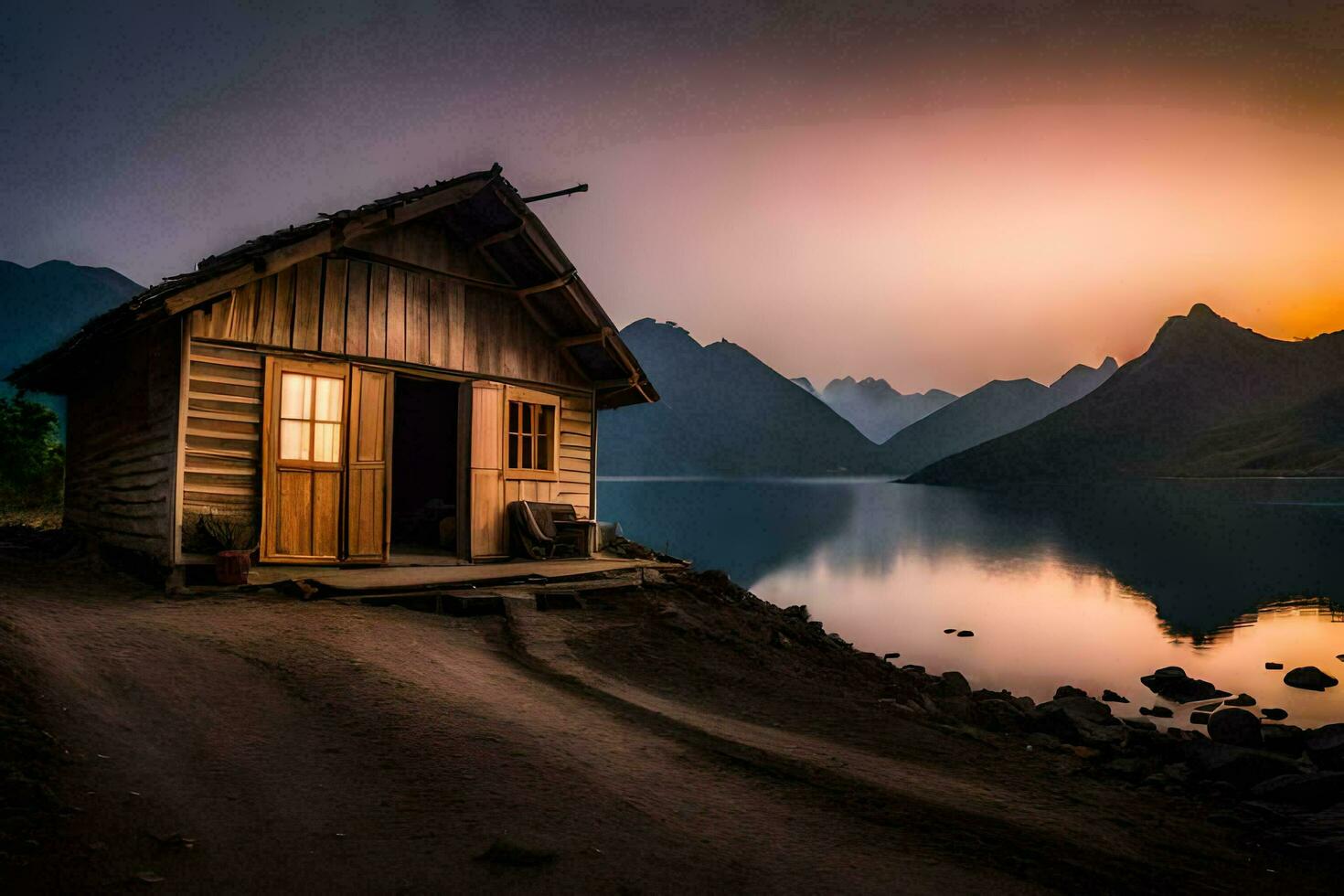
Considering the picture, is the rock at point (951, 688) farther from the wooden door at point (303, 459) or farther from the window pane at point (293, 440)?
the window pane at point (293, 440)

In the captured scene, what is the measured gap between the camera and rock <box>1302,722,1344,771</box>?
9438mm

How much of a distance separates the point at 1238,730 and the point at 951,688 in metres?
3.62

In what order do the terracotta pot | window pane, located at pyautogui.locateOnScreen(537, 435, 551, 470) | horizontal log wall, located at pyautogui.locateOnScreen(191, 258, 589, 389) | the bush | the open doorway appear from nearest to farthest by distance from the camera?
1. the terracotta pot
2. horizontal log wall, located at pyautogui.locateOnScreen(191, 258, 589, 389)
3. window pane, located at pyautogui.locateOnScreen(537, 435, 551, 470)
4. the open doorway
5. the bush

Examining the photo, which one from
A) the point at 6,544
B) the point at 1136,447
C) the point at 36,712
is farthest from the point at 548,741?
the point at 1136,447

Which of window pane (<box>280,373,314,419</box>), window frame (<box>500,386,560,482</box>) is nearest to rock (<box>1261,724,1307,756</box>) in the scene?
window frame (<box>500,386,560,482</box>)

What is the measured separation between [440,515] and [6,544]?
730 cm

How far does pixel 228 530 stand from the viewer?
1047cm

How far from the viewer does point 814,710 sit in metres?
8.06

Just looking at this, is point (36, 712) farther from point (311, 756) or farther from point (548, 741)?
point (548, 741)

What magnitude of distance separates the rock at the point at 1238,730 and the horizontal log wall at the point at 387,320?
1123 centimetres

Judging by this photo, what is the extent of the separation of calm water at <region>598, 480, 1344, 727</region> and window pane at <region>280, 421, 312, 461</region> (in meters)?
13.6

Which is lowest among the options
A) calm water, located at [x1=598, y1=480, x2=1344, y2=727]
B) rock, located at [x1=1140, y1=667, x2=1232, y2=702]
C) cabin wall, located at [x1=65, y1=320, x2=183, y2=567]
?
calm water, located at [x1=598, y1=480, x2=1344, y2=727]

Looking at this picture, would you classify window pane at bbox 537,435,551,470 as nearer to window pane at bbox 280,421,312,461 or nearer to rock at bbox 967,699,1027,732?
window pane at bbox 280,421,312,461

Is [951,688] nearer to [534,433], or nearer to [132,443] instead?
[534,433]
